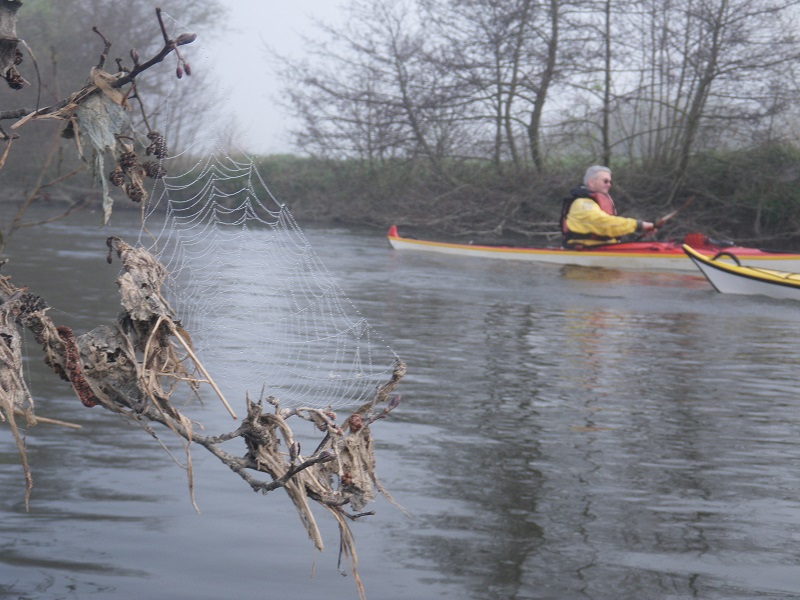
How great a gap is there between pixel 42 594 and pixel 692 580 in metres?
2.83

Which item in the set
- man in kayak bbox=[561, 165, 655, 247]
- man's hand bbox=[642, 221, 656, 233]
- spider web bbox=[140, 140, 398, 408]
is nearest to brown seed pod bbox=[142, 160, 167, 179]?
spider web bbox=[140, 140, 398, 408]

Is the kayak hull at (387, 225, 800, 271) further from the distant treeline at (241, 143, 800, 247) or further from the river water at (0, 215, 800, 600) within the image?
the river water at (0, 215, 800, 600)

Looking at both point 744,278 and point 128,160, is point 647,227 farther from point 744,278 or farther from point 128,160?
point 128,160

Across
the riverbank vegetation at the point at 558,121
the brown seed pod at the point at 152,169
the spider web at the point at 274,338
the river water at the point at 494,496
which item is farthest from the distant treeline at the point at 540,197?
the brown seed pod at the point at 152,169

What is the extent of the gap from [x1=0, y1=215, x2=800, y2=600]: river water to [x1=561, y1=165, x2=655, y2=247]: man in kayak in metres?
8.33

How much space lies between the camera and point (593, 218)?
20078 mm

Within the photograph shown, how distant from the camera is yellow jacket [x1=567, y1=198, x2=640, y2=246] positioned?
19.9m

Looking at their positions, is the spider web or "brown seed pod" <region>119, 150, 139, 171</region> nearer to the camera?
"brown seed pod" <region>119, 150, 139, 171</region>

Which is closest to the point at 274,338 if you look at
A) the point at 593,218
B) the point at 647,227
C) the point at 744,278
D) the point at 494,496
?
the point at 494,496

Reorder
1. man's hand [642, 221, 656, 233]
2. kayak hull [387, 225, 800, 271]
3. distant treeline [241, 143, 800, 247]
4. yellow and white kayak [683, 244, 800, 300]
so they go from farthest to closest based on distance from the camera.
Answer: distant treeline [241, 143, 800, 247] < kayak hull [387, 225, 800, 271] < man's hand [642, 221, 656, 233] < yellow and white kayak [683, 244, 800, 300]

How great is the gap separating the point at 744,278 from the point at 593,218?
13.2 feet

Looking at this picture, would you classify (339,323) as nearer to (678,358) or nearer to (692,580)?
(678,358)

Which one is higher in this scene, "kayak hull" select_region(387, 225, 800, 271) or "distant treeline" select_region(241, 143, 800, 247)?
"distant treeline" select_region(241, 143, 800, 247)

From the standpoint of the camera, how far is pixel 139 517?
18.6 ft
